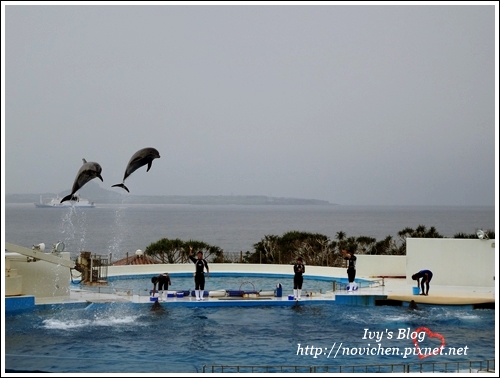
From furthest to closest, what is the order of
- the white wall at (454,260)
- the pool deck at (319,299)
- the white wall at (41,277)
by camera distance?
the white wall at (454,260) → the white wall at (41,277) → the pool deck at (319,299)

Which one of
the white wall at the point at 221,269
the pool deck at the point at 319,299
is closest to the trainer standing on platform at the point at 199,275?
the pool deck at the point at 319,299

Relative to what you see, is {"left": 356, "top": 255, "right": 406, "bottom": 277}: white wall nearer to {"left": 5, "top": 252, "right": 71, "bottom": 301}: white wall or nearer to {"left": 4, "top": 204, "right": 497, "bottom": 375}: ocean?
{"left": 4, "top": 204, "right": 497, "bottom": 375}: ocean

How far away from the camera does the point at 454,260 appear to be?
14.5m

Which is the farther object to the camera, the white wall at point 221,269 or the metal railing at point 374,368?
the white wall at point 221,269

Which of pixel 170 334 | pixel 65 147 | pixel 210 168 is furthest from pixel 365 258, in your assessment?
pixel 210 168

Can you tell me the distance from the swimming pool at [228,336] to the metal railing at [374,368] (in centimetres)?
42

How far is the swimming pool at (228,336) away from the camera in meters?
8.49

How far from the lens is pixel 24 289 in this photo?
12.6 m

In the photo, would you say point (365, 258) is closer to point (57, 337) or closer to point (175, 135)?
point (57, 337)

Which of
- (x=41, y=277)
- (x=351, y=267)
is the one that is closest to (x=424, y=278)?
(x=351, y=267)

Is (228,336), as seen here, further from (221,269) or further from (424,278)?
(221,269)

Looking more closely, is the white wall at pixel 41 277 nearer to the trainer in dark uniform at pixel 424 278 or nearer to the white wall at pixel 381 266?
the trainer in dark uniform at pixel 424 278

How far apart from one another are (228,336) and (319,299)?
10.6ft

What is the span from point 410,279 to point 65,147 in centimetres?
6488
